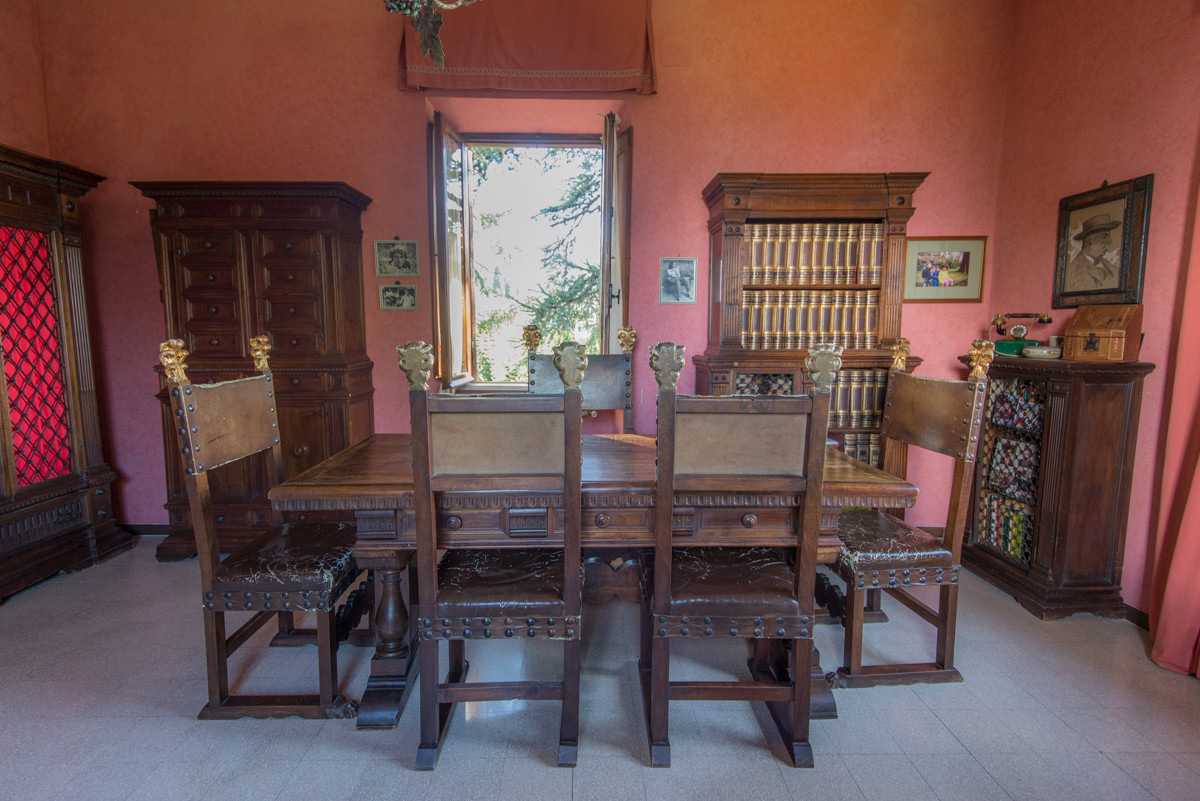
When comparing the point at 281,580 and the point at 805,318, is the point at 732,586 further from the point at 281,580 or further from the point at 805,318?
the point at 805,318

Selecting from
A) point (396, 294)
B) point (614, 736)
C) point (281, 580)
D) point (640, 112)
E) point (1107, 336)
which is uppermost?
point (640, 112)

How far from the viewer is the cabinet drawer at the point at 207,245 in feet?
10.2

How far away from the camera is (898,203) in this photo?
304 centimetres

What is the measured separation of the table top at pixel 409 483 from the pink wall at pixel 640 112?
1919mm

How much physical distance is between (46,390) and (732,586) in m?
3.71

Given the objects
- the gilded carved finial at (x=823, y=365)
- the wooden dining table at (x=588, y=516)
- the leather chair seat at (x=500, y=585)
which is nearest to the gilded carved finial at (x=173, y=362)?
the wooden dining table at (x=588, y=516)

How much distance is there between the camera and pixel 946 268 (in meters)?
3.46

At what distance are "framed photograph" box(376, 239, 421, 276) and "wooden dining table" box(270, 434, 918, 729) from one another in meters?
1.94

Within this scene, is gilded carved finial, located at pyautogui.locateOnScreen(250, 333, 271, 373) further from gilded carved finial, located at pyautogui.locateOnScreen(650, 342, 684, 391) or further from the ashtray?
the ashtray

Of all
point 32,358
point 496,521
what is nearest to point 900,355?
point 496,521

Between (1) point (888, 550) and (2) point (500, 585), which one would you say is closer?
(2) point (500, 585)

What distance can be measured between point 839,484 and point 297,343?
290cm

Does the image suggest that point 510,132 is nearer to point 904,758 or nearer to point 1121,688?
point 904,758

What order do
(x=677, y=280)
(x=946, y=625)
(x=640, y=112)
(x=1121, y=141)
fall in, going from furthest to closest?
(x=677, y=280) < (x=640, y=112) < (x=1121, y=141) < (x=946, y=625)
